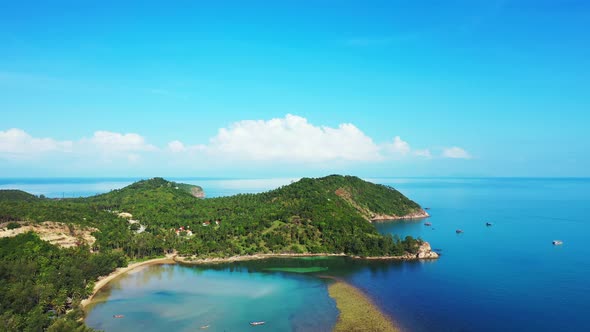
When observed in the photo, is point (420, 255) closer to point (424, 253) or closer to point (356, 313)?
point (424, 253)

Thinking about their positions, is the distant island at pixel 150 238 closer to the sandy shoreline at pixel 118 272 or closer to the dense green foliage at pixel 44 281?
the dense green foliage at pixel 44 281

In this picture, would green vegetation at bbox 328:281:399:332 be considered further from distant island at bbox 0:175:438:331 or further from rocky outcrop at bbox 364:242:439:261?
distant island at bbox 0:175:438:331

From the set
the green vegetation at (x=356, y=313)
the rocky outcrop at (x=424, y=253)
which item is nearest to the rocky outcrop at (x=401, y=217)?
the rocky outcrop at (x=424, y=253)

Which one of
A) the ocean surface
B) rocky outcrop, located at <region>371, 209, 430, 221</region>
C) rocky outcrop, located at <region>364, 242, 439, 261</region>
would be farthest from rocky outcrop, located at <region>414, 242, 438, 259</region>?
rocky outcrop, located at <region>371, 209, 430, 221</region>

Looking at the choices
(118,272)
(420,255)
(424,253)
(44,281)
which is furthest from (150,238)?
(424,253)

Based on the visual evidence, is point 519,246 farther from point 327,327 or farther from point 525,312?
point 327,327

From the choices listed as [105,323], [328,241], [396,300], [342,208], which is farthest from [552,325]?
[342,208]
